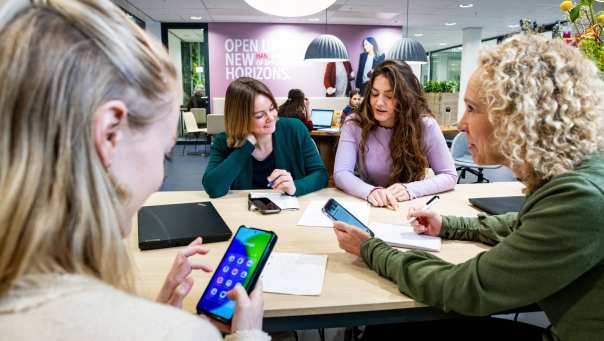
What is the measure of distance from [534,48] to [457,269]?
21.3 inches

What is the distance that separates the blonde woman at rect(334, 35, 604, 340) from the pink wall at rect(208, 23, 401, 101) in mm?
8592

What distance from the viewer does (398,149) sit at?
2.26 meters

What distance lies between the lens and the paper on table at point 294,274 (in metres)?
1.13

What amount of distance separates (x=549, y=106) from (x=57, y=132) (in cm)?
93

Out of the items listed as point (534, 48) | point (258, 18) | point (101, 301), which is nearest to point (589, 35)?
point (534, 48)

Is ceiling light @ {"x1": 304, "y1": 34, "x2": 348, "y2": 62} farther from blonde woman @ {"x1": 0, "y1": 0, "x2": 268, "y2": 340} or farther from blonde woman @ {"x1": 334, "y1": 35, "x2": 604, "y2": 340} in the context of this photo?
blonde woman @ {"x1": 0, "y1": 0, "x2": 268, "y2": 340}

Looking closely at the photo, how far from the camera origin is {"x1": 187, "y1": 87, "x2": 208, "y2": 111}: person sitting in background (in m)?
9.53

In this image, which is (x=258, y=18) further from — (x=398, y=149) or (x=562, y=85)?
(x=562, y=85)

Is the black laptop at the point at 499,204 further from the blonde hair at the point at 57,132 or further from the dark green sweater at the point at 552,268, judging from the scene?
the blonde hair at the point at 57,132

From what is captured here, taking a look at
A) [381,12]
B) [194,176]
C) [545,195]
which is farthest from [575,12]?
[381,12]

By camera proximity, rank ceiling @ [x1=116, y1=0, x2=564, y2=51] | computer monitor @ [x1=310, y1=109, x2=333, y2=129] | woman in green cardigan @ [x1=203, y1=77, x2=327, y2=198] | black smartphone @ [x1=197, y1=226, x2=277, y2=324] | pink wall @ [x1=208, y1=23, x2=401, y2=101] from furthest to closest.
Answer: pink wall @ [x1=208, y1=23, x2=401, y2=101] → ceiling @ [x1=116, y1=0, x2=564, y2=51] → computer monitor @ [x1=310, y1=109, x2=333, y2=129] → woman in green cardigan @ [x1=203, y1=77, x2=327, y2=198] → black smartphone @ [x1=197, y1=226, x2=277, y2=324]

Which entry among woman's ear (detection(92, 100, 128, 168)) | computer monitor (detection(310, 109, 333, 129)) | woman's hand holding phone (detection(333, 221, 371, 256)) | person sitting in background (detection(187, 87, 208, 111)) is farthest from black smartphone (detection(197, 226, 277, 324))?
person sitting in background (detection(187, 87, 208, 111))

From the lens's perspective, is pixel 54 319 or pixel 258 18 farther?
pixel 258 18

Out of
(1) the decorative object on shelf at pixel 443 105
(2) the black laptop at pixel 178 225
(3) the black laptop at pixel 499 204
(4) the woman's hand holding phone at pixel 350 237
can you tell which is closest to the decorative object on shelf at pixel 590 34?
(3) the black laptop at pixel 499 204
